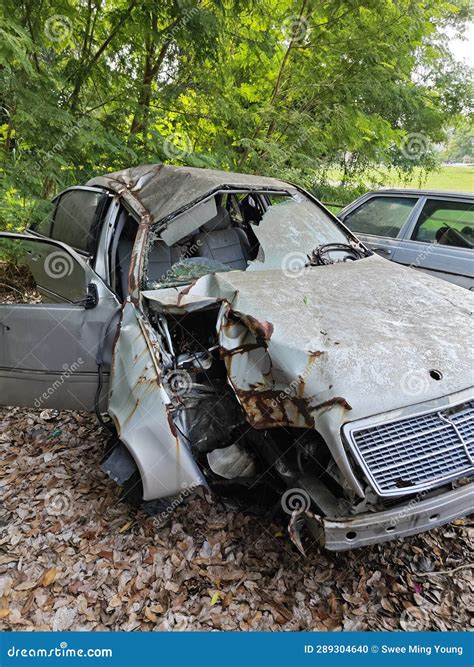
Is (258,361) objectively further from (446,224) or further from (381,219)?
(381,219)

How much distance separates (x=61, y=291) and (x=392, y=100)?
26.7 ft

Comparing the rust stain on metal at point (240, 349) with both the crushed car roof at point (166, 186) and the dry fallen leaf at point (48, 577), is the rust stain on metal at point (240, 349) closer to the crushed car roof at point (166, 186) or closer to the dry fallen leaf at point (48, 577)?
the crushed car roof at point (166, 186)

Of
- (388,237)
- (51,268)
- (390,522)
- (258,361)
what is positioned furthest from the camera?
(388,237)

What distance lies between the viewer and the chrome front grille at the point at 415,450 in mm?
1891

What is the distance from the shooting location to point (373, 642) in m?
1.99

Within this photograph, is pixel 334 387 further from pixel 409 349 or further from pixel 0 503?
pixel 0 503

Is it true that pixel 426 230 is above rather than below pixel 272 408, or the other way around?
above

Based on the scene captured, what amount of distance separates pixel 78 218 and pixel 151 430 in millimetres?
2278

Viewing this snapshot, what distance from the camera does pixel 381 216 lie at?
237 inches

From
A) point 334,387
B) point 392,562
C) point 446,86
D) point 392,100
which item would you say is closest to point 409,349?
point 334,387

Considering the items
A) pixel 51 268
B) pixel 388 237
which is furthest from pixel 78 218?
pixel 388 237

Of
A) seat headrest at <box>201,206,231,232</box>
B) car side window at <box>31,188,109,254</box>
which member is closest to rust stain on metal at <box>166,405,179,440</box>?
car side window at <box>31,188,109,254</box>

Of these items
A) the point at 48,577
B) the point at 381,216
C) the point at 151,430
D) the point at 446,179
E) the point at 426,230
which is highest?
the point at 446,179

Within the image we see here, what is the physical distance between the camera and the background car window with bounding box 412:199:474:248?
5336mm
